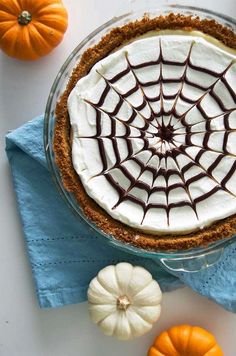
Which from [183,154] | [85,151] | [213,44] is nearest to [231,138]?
[183,154]

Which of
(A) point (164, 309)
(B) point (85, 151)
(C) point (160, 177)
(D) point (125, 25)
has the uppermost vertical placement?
(D) point (125, 25)

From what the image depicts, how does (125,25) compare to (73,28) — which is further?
(73,28)

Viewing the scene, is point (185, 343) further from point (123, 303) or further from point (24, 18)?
point (24, 18)

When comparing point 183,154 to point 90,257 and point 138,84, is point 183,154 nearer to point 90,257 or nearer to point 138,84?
point 138,84

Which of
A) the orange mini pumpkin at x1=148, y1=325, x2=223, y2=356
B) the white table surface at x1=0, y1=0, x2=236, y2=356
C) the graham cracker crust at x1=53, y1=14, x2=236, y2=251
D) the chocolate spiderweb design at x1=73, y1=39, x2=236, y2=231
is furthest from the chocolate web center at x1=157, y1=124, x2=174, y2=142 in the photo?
the orange mini pumpkin at x1=148, y1=325, x2=223, y2=356

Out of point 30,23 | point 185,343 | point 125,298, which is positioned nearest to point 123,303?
point 125,298

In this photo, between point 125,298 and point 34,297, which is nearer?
point 125,298

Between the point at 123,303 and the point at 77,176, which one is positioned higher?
the point at 77,176

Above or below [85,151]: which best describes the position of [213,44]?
above
